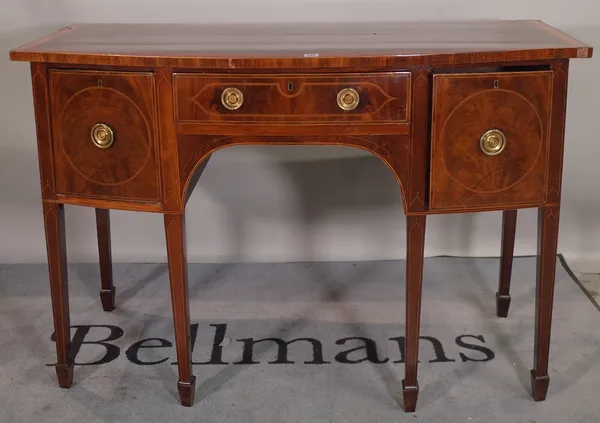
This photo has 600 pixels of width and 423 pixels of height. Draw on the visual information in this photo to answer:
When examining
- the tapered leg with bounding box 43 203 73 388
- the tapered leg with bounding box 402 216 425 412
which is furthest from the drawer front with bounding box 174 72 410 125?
A: the tapered leg with bounding box 43 203 73 388

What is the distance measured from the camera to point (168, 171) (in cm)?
175

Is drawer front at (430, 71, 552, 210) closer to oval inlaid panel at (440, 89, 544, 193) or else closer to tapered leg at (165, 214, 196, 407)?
oval inlaid panel at (440, 89, 544, 193)

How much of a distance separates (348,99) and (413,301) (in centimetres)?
45

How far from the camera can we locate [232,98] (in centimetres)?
169

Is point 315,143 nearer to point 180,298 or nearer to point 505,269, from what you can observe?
point 180,298

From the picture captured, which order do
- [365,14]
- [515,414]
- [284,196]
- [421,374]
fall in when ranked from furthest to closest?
[284,196] → [365,14] → [421,374] → [515,414]

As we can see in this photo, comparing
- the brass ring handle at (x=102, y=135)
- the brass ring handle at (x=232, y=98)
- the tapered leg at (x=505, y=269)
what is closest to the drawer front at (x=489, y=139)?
the brass ring handle at (x=232, y=98)

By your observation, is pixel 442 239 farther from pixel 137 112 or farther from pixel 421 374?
pixel 137 112

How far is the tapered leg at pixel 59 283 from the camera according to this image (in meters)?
1.85

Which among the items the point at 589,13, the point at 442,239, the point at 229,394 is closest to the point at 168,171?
the point at 229,394

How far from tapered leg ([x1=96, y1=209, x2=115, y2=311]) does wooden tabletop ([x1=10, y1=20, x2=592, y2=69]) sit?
49cm

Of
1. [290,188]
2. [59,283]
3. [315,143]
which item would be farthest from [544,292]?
[59,283]

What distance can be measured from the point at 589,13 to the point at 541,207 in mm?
865

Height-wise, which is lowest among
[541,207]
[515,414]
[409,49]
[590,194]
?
[515,414]
